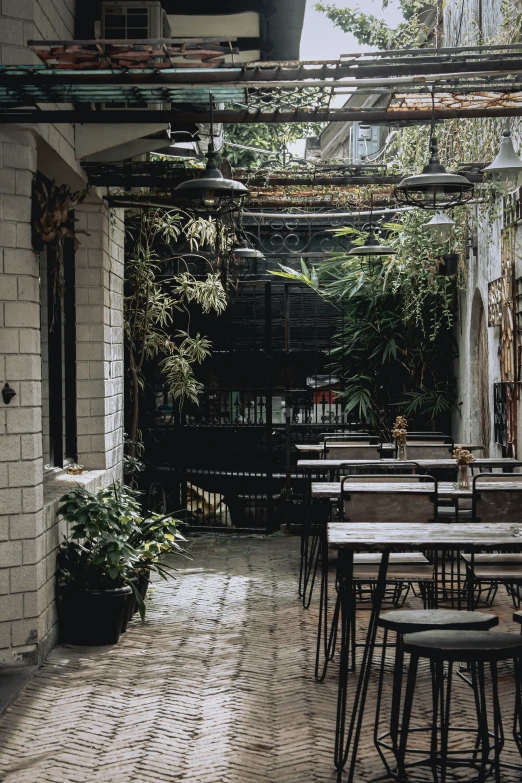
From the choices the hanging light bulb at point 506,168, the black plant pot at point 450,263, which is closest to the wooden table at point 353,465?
the hanging light bulb at point 506,168

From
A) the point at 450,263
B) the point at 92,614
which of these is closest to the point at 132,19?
the point at 92,614

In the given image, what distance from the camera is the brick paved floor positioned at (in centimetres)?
457

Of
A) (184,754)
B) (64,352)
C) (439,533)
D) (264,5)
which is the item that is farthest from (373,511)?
(264,5)

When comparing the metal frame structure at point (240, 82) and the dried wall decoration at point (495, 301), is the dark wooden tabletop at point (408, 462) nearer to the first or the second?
the dried wall decoration at point (495, 301)

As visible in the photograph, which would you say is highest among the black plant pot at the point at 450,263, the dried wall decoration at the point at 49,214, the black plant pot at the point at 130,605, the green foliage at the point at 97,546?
the black plant pot at the point at 450,263

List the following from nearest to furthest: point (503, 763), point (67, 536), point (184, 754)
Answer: point (503, 763), point (184, 754), point (67, 536)

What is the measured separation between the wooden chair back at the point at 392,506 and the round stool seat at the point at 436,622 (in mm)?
1802

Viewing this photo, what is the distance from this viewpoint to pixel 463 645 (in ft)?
12.1

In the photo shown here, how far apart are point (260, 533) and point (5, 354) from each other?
20.0 feet

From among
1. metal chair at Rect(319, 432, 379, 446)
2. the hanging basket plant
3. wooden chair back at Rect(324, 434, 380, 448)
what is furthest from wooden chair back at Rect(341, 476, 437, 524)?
wooden chair back at Rect(324, 434, 380, 448)

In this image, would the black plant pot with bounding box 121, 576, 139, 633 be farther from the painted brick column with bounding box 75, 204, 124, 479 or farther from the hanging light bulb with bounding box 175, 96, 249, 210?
the hanging light bulb with bounding box 175, 96, 249, 210

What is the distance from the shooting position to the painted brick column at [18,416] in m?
6.05

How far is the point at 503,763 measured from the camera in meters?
4.34

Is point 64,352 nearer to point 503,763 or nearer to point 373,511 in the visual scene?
point 373,511
